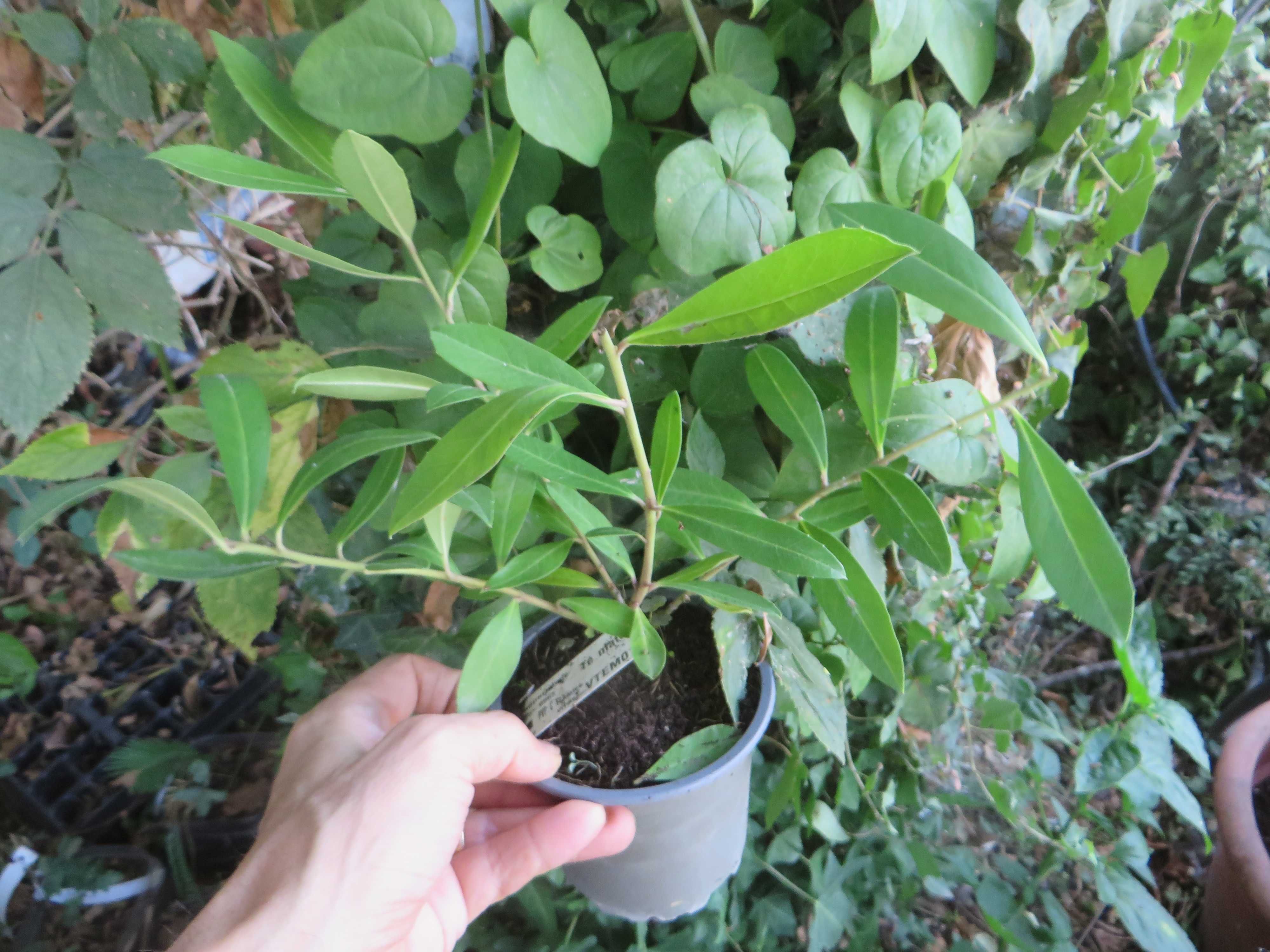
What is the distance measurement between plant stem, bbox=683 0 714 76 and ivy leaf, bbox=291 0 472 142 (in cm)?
20

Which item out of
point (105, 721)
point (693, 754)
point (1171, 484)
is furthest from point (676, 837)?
point (1171, 484)

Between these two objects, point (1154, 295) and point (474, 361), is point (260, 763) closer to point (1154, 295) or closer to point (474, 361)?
point (474, 361)

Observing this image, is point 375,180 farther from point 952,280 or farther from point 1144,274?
point 1144,274

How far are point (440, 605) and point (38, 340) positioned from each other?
1.33ft

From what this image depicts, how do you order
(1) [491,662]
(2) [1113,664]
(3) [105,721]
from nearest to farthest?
1. (1) [491,662]
2. (3) [105,721]
3. (2) [1113,664]

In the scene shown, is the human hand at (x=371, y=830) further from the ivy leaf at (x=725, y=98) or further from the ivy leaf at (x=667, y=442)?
the ivy leaf at (x=725, y=98)

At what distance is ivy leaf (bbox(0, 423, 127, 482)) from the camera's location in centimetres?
56

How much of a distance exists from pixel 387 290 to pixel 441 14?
0.21 meters

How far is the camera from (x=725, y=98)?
0.63 m

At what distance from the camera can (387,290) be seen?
0.62m

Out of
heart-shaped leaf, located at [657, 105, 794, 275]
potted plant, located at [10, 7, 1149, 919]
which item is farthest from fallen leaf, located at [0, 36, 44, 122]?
heart-shaped leaf, located at [657, 105, 794, 275]

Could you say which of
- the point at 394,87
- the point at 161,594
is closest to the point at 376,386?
the point at 394,87

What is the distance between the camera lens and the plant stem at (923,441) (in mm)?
455

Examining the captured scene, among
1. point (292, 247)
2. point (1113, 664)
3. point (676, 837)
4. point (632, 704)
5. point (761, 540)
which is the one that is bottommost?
point (1113, 664)
